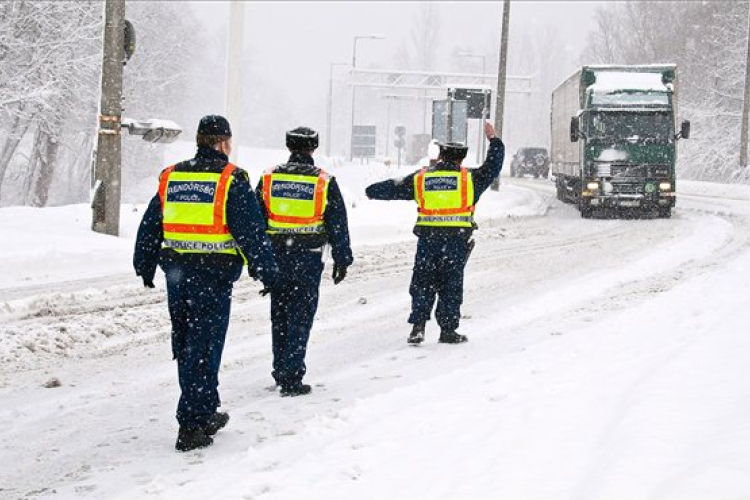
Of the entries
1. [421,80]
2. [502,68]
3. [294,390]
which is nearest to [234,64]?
[294,390]

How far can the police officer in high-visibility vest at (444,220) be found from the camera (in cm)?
792

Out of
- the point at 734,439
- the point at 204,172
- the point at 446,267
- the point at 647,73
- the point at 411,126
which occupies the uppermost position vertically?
the point at 411,126

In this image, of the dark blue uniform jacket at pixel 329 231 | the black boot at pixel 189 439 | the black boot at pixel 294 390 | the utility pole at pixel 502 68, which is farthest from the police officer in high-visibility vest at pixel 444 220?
the utility pole at pixel 502 68

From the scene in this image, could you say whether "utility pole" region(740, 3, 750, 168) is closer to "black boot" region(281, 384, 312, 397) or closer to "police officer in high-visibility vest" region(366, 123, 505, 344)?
"police officer in high-visibility vest" region(366, 123, 505, 344)

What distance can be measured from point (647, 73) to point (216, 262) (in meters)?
19.3

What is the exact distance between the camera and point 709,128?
48500 mm

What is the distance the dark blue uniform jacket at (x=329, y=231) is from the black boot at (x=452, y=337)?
6.30 ft

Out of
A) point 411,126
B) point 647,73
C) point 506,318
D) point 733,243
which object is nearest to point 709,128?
point 647,73

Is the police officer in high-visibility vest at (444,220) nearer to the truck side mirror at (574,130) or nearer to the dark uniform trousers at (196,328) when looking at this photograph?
the dark uniform trousers at (196,328)

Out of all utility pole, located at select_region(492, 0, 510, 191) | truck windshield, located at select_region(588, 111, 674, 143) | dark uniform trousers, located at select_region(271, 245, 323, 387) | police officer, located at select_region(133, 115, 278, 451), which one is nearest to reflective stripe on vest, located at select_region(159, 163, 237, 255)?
police officer, located at select_region(133, 115, 278, 451)

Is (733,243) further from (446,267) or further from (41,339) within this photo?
(41,339)

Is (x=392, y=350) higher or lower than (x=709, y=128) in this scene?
lower

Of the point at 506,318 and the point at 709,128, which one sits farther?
the point at 709,128

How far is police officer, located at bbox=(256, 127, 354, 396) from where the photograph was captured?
6.41 m
